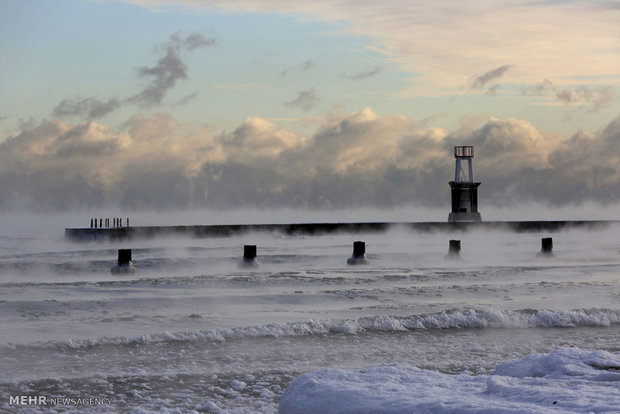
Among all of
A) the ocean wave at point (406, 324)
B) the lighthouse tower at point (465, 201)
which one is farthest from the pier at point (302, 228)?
the ocean wave at point (406, 324)

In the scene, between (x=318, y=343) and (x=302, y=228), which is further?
(x=302, y=228)

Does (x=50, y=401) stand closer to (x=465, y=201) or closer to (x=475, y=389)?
(x=475, y=389)

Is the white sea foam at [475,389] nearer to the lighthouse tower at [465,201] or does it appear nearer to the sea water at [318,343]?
the sea water at [318,343]

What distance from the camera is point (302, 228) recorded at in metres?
59.7

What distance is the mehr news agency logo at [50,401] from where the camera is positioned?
741 cm

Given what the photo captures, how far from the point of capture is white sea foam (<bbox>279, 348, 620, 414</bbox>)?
4094 millimetres

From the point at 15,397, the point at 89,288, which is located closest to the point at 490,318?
the point at 15,397

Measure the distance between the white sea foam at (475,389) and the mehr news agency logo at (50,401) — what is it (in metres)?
3.29

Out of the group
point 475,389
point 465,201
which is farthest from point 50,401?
point 465,201

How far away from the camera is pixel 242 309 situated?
1642 centimetres

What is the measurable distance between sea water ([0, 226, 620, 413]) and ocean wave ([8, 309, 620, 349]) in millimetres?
41

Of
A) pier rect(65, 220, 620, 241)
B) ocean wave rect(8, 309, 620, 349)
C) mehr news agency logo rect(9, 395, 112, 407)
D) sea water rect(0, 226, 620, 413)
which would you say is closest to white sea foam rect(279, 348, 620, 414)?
sea water rect(0, 226, 620, 413)

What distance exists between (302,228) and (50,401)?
5217 centimetres

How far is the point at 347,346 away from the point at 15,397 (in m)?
5.36
